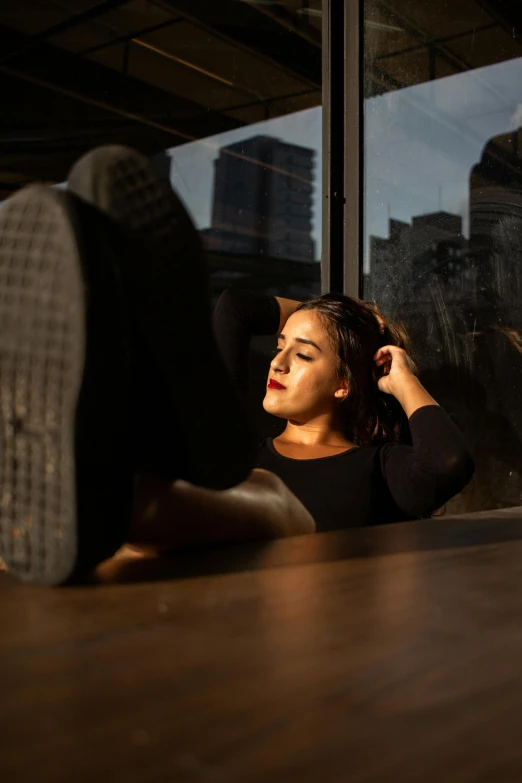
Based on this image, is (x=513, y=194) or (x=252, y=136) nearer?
(x=513, y=194)

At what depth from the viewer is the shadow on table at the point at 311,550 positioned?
0.50 meters

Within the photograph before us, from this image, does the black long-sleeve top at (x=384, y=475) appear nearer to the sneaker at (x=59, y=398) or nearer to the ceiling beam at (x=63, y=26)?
the sneaker at (x=59, y=398)

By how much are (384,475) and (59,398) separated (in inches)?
43.3

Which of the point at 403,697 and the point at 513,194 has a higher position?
the point at 513,194

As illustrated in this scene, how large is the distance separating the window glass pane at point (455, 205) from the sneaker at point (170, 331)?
1.23m

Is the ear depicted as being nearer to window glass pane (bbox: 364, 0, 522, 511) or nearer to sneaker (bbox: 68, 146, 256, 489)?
window glass pane (bbox: 364, 0, 522, 511)

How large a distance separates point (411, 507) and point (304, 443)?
329 millimetres

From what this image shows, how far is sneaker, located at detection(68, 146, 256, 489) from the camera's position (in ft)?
1.59

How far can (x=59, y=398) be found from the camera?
1.45 feet

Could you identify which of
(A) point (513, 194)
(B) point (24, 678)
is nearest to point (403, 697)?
(B) point (24, 678)

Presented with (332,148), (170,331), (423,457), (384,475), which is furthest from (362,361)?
(170,331)

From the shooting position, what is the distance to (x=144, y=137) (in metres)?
3.73

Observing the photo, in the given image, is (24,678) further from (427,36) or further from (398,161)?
(427,36)

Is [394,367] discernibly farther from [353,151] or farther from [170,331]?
[170,331]
